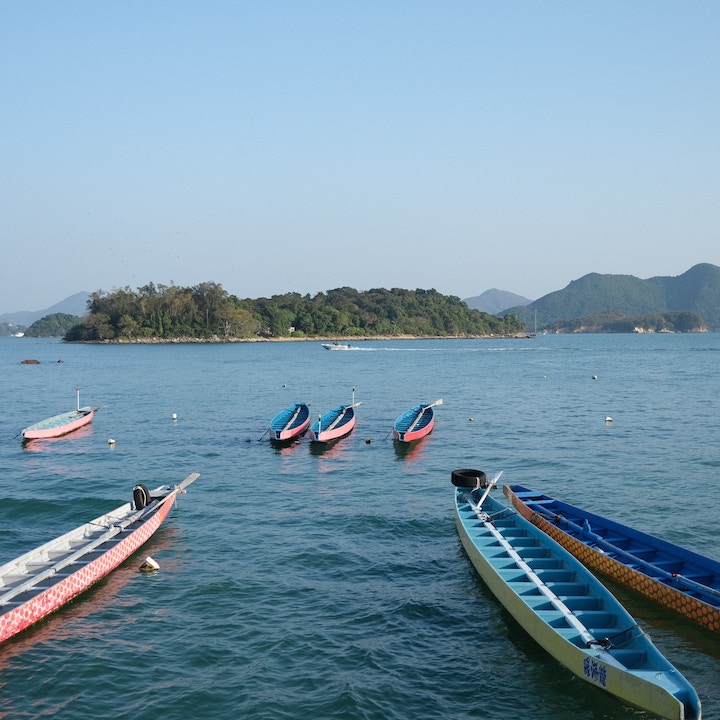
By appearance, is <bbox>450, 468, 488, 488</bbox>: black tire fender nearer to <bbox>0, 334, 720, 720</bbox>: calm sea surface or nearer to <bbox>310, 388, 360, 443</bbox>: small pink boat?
<bbox>0, 334, 720, 720</bbox>: calm sea surface

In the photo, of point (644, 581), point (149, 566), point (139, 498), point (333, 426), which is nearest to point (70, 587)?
point (149, 566)

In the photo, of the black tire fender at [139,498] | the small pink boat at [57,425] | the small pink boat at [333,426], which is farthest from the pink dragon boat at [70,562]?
the small pink boat at [57,425]

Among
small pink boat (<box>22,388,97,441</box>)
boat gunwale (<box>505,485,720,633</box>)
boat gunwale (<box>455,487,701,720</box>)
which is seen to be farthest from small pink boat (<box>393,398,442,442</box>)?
small pink boat (<box>22,388,97,441</box>)

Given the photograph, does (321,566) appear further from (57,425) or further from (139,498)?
(57,425)

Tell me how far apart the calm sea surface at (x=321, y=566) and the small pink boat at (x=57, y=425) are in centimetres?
127

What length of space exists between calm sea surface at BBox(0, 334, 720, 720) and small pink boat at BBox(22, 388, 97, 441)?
50.0 inches

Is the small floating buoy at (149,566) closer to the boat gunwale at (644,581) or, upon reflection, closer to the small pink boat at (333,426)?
the boat gunwale at (644,581)

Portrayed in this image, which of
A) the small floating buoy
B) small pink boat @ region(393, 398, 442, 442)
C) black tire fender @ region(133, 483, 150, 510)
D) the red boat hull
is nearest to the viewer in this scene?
the red boat hull

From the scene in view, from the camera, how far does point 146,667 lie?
15352 mm

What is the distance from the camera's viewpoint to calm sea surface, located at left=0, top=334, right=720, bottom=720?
1427cm

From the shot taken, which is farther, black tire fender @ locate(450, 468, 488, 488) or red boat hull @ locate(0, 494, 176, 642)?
black tire fender @ locate(450, 468, 488, 488)

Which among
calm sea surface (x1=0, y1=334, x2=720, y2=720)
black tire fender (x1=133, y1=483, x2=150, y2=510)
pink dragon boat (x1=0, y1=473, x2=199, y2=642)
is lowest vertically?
calm sea surface (x1=0, y1=334, x2=720, y2=720)

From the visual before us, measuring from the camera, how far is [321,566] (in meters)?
21.4

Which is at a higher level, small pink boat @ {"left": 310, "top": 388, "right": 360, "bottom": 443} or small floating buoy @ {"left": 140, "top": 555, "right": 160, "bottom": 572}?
small pink boat @ {"left": 310, "top": 388, "right": 360, "bottom": 443}
